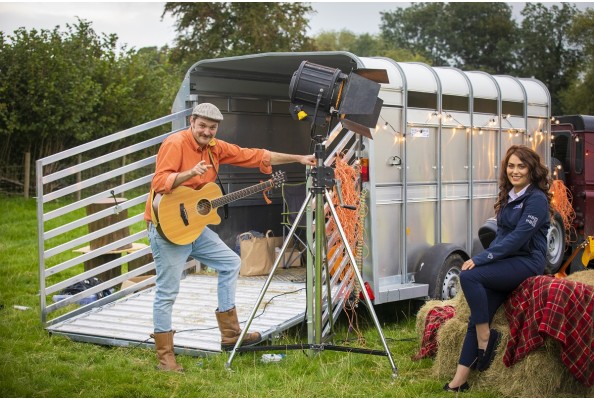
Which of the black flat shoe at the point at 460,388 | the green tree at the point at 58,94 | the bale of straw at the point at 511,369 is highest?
the green tree at the point at 58,94

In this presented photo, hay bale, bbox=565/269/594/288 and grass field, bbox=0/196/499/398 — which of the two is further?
hay bale, bbox=565/269/594/288

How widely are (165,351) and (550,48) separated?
40.8 m

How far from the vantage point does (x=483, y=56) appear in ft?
156

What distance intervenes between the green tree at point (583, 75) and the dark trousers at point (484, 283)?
30.8m

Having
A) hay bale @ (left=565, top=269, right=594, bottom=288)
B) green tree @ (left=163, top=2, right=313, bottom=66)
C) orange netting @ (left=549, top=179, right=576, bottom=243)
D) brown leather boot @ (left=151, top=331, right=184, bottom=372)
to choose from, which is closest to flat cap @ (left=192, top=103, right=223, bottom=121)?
brown leather boot @ (left=151, top=331, right=184, bottom=372)

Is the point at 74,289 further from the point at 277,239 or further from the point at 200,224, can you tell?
the point at 200,224

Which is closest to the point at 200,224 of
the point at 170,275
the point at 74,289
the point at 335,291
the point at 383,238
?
the point at 170,275

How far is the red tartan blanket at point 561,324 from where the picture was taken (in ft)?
17.2

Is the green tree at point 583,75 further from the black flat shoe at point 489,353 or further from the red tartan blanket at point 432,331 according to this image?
the black flat shoe at point 489,353

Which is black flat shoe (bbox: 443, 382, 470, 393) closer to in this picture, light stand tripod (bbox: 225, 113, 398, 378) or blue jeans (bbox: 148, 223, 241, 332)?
light stand tripod (bbox: 225, 113, 398, 378)

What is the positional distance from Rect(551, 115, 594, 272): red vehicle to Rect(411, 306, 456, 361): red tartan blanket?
4.87 m

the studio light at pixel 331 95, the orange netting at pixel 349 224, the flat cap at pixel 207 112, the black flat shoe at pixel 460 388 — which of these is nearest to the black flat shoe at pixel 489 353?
the black flat shoe at pixel 460 388

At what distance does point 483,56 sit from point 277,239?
41.4 metres

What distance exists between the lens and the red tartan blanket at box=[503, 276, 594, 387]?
5.24 meters
